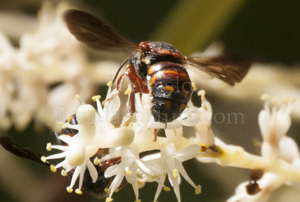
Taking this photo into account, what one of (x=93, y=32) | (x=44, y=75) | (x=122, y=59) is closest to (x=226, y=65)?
(x=93, y=32)

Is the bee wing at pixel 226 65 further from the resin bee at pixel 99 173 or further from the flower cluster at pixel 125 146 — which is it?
the resin bee at pixel 99 173

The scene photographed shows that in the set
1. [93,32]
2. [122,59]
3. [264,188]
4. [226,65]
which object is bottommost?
[264,188]

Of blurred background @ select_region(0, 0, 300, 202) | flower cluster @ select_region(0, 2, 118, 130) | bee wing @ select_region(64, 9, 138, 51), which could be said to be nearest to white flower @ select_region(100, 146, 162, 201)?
bee wing @ select_region(64, 9, 138, 51)

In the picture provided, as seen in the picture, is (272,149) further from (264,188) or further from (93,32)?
(93,32)

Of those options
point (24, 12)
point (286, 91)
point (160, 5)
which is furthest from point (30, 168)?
point (286, 91)

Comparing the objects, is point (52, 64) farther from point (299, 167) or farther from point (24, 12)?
point (299, 167)

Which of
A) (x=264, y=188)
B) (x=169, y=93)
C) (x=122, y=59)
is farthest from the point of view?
(x=122, y=59)
